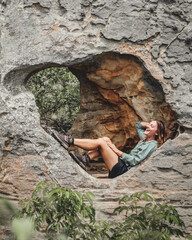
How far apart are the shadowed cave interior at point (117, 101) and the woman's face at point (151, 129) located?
178 millimetres

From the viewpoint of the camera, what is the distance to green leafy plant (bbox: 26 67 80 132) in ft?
23.0

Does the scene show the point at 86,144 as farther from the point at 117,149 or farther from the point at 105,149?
the point at 117,149

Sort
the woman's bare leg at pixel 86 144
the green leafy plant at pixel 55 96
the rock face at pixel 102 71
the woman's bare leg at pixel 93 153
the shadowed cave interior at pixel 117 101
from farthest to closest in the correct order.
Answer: the green leafy plant at pixel 55 96 < the woman's bare leg at pixel 93 153 < the shadowed cave interior at pixel 117 101 < the woman's bare leg at pixel 86 144 < the rock face at pixel 102 71

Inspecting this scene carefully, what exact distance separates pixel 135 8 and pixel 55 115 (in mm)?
4030

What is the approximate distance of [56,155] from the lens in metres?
3.58

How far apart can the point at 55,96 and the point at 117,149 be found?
3535mm

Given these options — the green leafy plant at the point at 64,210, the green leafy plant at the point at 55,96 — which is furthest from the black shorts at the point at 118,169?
the green leafy plant at the point at 55,96

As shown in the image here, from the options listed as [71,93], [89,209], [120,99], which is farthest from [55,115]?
[89,209]

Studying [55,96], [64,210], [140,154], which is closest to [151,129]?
[140,154]

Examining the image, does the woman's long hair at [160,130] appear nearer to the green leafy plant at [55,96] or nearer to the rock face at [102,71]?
the rock face at [102,71]

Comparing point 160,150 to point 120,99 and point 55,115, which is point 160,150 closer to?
point 120,99

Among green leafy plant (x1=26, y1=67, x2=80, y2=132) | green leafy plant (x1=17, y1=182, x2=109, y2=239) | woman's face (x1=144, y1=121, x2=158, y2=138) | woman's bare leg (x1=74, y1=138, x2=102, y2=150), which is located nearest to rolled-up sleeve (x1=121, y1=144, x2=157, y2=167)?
woman's face (x1=144, y1=121, x2=158, y2=138)

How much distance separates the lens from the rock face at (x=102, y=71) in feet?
11.5

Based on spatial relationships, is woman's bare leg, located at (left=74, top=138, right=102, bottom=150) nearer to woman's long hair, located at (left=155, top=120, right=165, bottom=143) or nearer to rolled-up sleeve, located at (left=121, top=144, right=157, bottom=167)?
rolled-up sleeve, located at (left=121, top=144, right=157, bottom=167)
